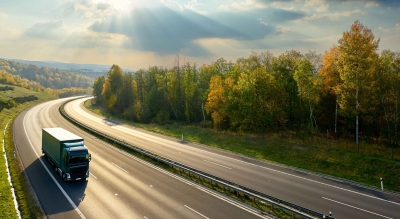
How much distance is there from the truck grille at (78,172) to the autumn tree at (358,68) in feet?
117

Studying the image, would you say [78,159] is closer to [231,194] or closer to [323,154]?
[231,194]

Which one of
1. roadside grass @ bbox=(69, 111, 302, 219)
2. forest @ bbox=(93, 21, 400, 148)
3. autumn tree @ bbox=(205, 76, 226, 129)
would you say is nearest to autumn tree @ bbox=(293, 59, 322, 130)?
forest @ bbox=(93, 21, 400, 148)

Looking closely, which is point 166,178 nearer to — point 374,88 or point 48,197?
point 48,197

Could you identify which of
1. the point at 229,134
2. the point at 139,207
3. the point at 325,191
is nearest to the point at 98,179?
Answer: the point at 139,207

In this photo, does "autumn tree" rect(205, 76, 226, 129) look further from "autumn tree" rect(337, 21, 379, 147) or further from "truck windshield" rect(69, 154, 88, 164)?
"truck windshield" rect(69, 154, 88, 164)

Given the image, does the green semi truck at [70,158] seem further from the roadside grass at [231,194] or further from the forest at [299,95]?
the forest at [299,95]

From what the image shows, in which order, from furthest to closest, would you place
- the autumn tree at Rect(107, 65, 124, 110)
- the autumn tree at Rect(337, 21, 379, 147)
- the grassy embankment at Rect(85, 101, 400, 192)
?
the autumn tree at Rect(107, 65, 124, 110)
the autumn tree at Rect(337, 21, 379, 147)
the grassy embankment at Rect(85, 101, 400, 192)

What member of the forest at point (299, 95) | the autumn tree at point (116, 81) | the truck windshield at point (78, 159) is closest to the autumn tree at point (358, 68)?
Answer: the forest at point (299, 95)

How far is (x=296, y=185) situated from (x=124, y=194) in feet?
53.8

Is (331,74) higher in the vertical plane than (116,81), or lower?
lower

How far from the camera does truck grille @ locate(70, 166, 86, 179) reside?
24509 mm

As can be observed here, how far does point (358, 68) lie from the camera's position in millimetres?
37062

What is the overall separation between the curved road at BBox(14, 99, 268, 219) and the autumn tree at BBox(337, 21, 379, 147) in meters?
27.2

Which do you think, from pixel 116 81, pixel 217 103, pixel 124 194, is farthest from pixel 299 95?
pixel 116 81
